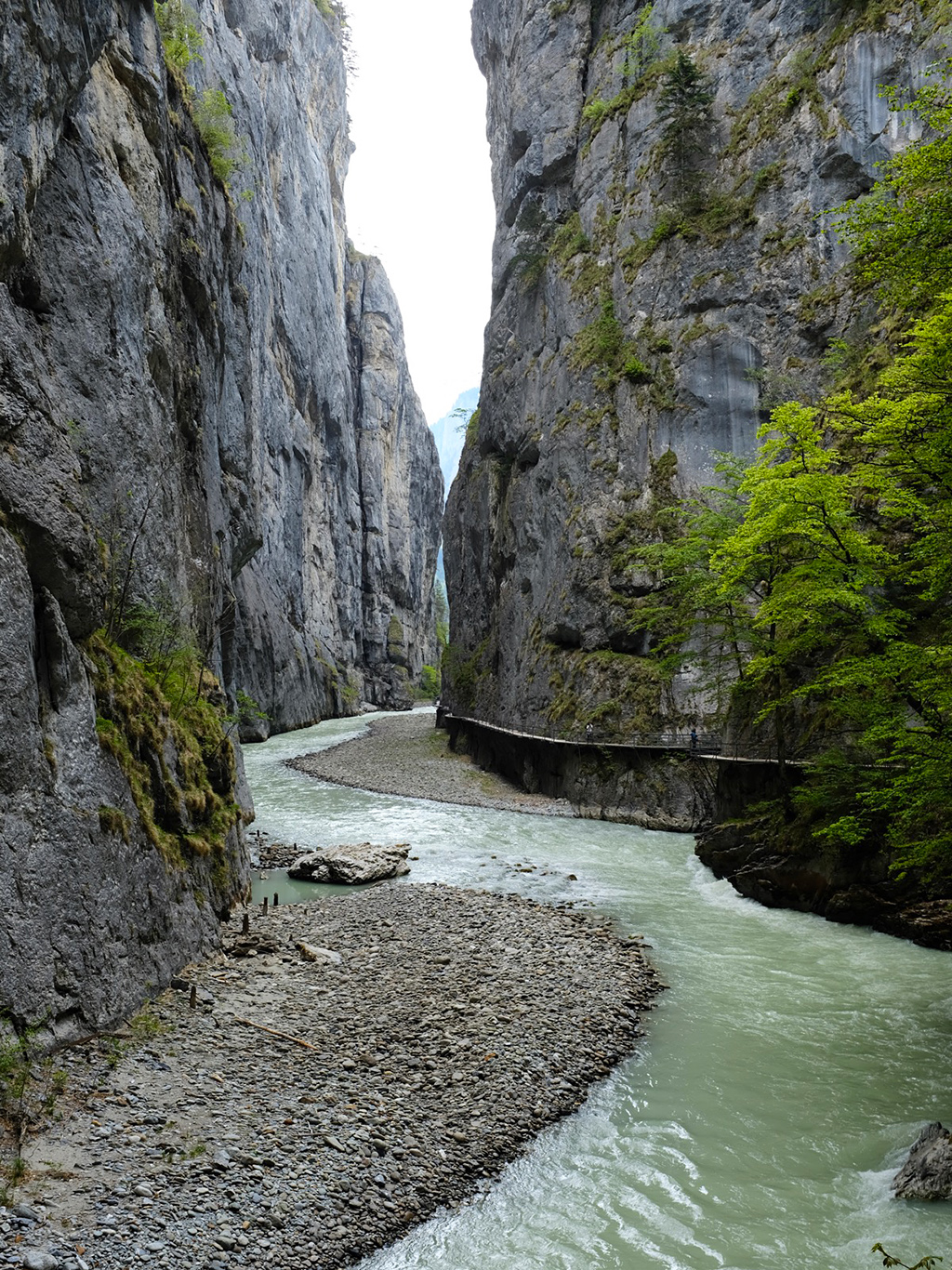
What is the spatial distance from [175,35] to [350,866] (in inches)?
938

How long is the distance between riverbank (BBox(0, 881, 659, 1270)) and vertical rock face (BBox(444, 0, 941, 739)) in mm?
15005

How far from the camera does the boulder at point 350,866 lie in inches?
658

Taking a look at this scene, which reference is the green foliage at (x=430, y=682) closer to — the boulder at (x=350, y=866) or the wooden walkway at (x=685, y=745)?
the wooden walkway at (x=685, y=745)

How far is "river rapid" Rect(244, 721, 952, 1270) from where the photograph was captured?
5973 millimetres

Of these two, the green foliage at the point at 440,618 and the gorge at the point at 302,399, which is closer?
the gorge at the point at 302,399

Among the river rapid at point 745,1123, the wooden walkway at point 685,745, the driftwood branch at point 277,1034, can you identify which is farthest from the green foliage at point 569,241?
the driftwood branch at point 277,1034

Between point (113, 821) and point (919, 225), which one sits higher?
point (919, 225)

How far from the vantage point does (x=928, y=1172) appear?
6441mm

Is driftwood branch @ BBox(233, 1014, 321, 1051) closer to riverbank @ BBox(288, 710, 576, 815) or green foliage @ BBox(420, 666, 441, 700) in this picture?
riverbank @ BBox(288, 710, 576, 815)

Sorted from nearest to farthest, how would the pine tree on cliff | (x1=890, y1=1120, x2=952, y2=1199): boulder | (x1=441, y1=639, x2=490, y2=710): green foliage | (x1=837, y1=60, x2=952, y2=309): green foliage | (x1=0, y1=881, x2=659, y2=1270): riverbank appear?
(x1=0, y1=881, x2=659, y2=1270): riverbank
(x1=890, y1=1120, x2=952, y2=1199): boulder
(x1=837, y1=60, x2=952, y2=309): green foliage
the pine tree on cliff
(x1=441, y1=639, x2=490, y2=710): green foliage

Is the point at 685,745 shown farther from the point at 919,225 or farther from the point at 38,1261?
the point at 38,1261

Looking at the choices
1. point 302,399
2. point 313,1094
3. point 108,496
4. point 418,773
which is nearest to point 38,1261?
point 313,1094

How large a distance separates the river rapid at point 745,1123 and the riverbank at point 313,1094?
434 mm

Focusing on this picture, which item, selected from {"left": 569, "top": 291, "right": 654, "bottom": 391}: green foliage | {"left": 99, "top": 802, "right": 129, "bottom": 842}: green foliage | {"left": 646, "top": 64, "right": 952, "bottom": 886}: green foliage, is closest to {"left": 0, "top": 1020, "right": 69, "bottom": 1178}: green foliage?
{"left": 99, "top": 802, "right": 129, "bottom": 842}: green foliage
